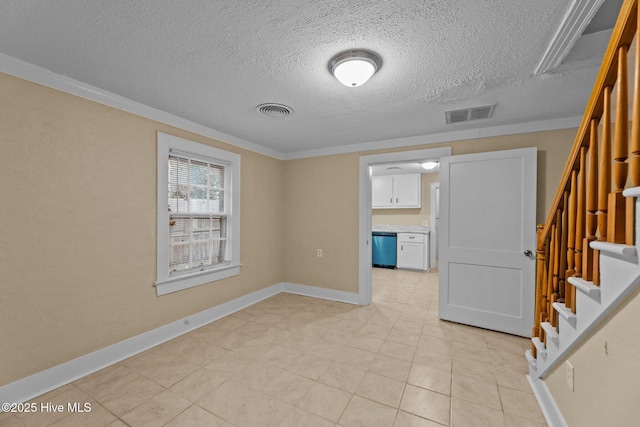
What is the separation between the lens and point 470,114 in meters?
2.64

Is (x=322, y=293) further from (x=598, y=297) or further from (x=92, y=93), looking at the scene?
(x=92, y=93)

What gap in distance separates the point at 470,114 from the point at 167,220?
3.20 metres

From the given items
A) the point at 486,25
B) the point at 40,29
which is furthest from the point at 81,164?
the point at 486,25

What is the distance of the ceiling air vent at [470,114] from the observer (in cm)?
251

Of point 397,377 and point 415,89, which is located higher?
point 415,89

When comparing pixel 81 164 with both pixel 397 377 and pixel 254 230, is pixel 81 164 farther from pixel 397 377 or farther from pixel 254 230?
pixel 397 377

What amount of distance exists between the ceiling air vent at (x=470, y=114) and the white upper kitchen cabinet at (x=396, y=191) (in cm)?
330

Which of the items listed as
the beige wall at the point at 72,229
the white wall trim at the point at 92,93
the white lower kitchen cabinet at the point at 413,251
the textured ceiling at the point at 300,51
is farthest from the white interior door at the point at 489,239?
the beige wall at the point at 72,229

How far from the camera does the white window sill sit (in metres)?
2.66

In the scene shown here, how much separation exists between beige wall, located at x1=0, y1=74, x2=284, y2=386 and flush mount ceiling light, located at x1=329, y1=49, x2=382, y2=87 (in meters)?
1.92

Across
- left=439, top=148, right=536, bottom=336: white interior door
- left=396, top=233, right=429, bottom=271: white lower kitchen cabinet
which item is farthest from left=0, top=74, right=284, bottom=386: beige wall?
left=396, top=233, right=429, bottom=271: white lower kitchen cabinet

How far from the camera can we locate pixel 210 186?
10.6 feet

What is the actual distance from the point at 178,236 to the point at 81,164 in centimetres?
109

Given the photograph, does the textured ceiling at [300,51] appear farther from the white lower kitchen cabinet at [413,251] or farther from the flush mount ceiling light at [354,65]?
the white lower kitchen cabinet at [413,251]
